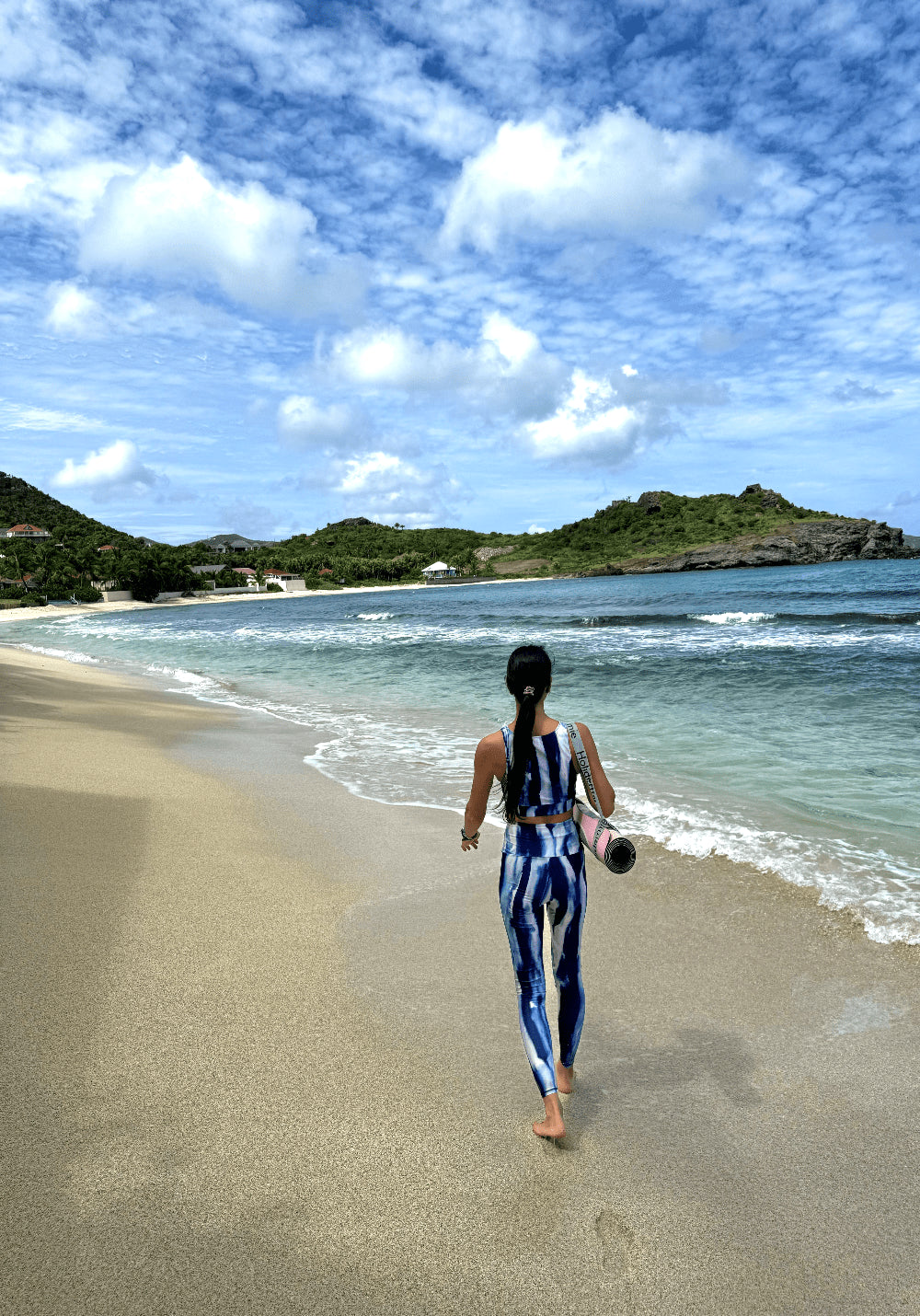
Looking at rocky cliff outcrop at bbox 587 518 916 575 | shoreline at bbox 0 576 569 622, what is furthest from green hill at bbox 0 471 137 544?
rocky cliff outcrop at bbox 587 518 916 575

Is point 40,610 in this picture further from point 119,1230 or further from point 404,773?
point 119,1230

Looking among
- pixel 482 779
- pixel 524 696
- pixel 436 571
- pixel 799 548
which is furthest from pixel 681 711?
pixel 436 571

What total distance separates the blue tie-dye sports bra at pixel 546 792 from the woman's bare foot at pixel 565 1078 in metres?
1.15

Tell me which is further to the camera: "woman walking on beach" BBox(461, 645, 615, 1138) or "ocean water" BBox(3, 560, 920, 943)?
"ocean water" BBox(3, 560, 920, 943)

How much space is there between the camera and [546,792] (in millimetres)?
3023

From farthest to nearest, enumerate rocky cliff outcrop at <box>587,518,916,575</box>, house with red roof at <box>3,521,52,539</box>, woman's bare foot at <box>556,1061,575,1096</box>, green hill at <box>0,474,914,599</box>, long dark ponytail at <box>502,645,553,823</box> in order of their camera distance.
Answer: house with red roof at <box>3,521,52,539</box>
rocky cliff outcrop at <box>587,518,916,575</box>
green hill at <box>0,474,914,599</box>
woman's bare foot at <box>556,1061,575,1096</box>
long dark ponytail at <box>502,645,553,823</box>

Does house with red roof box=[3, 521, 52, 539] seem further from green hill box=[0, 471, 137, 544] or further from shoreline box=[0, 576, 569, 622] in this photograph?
shoreline box=[0, 576, 569, 622]

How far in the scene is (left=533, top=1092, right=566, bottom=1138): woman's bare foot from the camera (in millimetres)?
3061

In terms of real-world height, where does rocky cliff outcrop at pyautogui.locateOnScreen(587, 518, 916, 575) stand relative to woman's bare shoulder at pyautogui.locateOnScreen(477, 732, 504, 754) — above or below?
above

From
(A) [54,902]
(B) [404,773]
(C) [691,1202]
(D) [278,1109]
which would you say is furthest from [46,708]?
(C) [691,1202]

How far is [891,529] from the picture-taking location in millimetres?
112688

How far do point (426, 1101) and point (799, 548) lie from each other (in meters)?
117

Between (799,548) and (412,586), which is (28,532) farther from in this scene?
(799,548)

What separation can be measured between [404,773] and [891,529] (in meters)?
125
